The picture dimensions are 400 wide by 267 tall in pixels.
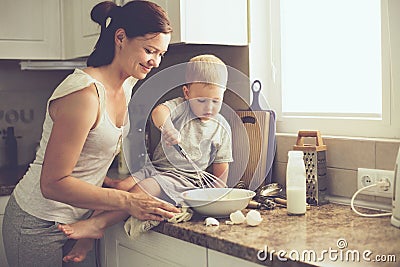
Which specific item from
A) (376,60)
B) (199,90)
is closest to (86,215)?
(199,90)

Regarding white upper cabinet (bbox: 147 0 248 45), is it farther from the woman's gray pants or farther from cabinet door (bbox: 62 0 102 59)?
the woman's gray pants

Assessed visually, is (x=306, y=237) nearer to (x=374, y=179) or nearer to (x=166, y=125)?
(x=374, y=179)

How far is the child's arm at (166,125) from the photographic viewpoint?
181 centimetres

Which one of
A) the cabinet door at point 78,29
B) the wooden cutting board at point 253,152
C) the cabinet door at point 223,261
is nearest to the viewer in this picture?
the cabinet door at point 223,261

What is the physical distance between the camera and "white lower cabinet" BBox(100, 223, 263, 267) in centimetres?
147

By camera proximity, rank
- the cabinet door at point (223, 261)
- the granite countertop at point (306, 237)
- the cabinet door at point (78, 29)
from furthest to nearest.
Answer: the cabinet door at point (78, 29) → the cabinet door at point (223, 261) → the granite countertop at point (306, 237)

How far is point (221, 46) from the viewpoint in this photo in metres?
2.21

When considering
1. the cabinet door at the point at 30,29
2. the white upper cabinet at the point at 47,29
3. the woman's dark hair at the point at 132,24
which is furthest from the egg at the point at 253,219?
the cabinet door at the point at 30,29

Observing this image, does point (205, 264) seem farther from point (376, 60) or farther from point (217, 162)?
point (376, 60)

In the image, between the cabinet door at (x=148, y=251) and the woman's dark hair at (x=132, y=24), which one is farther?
the woman's dark hair at (x=132, y=24)

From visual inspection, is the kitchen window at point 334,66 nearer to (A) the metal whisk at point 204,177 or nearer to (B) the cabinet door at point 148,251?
(A) the metal whisk at point 204,177

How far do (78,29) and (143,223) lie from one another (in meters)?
1.25

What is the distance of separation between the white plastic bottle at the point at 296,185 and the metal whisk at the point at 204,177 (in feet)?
0.91

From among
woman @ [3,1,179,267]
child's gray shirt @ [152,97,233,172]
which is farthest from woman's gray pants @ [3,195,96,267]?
child's gray shirt @ [152,97,233,172]
